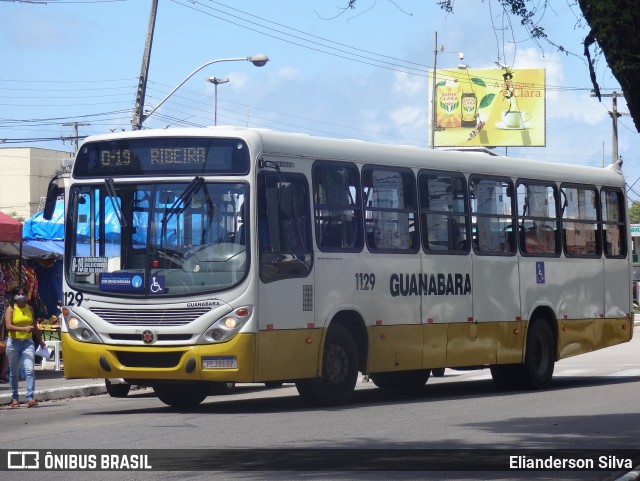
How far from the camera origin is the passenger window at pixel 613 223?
22219mm

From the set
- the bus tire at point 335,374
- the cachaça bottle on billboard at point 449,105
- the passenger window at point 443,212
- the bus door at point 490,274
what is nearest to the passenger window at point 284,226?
the bus tire at point 335,374

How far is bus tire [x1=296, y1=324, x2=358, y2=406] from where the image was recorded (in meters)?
16.3

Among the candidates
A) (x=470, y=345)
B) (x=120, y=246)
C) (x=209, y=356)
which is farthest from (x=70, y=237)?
(x=470, y=345)

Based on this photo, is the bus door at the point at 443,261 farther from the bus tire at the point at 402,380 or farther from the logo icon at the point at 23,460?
the logo icon at the point at 23,460

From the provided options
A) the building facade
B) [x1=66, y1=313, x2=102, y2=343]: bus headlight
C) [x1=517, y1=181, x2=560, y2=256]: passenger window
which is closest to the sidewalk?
[x1=66, y1=313, x2=102, y2=343]: bus headlight

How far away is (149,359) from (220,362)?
3.06 ft

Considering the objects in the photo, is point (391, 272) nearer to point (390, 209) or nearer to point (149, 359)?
point (390, 209)

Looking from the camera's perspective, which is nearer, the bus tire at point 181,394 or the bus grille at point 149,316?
the bus grille at point 149,316

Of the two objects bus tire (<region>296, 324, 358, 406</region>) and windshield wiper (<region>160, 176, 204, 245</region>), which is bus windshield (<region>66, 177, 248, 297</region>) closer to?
windshield wiper (<region>160, 176, 204, 245</region>)

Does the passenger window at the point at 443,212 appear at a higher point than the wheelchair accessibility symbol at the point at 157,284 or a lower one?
higher

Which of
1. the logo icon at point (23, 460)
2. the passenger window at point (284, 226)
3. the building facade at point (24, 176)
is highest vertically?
the building facade at point (24, 176)

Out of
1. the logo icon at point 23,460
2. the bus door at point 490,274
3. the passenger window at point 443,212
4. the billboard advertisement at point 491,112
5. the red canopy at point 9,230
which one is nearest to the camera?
the logo icon at point 23,460

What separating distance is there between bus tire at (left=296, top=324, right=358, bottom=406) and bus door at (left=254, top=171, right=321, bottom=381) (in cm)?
37

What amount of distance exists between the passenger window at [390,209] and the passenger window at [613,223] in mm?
5650
